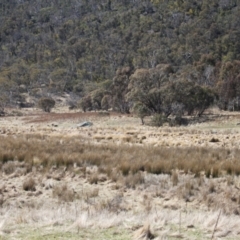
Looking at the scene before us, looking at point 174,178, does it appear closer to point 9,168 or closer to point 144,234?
point 144,234

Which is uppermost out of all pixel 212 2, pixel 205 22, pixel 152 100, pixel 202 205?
pixel 212 2

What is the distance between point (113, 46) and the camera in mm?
122250

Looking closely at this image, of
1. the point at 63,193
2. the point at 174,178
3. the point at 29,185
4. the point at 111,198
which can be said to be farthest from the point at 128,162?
the point at 29,185

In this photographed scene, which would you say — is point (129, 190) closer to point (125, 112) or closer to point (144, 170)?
point (144, 170)

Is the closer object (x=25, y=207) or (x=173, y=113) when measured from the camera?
(x=25, y=207)

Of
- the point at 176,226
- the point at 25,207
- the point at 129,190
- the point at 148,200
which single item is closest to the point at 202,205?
the point at 148,200

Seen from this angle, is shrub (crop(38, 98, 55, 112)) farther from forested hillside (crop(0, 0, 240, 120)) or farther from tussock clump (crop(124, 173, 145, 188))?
tussock clump (crop(124, 173, 145, 188))

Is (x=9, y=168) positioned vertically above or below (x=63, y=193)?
above

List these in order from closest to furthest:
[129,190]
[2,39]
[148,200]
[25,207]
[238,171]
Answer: [25,207]
[148,200]
[129,190]
[238,171]
[2,39]

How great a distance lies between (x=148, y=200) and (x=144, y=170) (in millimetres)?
2492

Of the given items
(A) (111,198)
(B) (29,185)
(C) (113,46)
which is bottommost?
(A) (111,198)

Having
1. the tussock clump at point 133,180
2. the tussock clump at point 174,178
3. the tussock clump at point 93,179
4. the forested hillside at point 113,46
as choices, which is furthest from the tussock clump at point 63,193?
the forested hillside at point 113,46

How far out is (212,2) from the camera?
12938 cm

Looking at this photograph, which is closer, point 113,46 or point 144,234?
point 144,234
